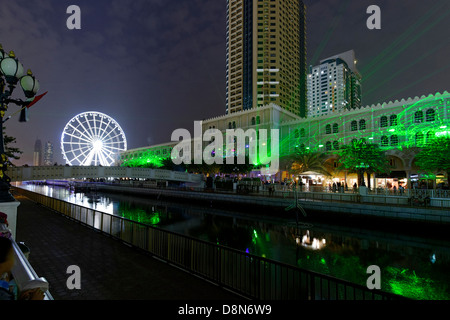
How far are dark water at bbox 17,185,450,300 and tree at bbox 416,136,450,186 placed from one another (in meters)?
10.8

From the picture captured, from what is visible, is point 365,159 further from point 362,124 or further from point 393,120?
point 362,124

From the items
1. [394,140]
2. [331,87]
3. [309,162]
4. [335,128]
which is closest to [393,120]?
[394,140]

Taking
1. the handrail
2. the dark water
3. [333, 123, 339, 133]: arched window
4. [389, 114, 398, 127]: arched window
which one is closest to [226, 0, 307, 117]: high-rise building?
[333, 123, 339, 133]: arched window

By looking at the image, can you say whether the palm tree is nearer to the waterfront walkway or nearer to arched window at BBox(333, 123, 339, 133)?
arched window at BBox(333, 123, 339, 133)

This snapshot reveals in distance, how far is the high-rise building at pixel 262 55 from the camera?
10569 cm

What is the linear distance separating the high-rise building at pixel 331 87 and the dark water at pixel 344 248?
154653 millimetres

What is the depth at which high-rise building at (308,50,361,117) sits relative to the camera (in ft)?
542

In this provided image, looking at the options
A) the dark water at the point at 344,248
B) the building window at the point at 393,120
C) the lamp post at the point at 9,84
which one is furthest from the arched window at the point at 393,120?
the lamp post at the point at 9,84

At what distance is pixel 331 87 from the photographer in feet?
554

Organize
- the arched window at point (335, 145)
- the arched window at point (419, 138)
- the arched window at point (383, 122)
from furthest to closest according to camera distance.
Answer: the arched window at point (335, 145) → the arched window at point (383, 122) → the arched window at point (419, 138)

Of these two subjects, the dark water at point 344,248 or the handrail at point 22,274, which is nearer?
the handrail at point 22,274

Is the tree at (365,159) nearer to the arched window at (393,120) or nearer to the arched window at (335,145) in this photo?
the arched window at (393,120)
